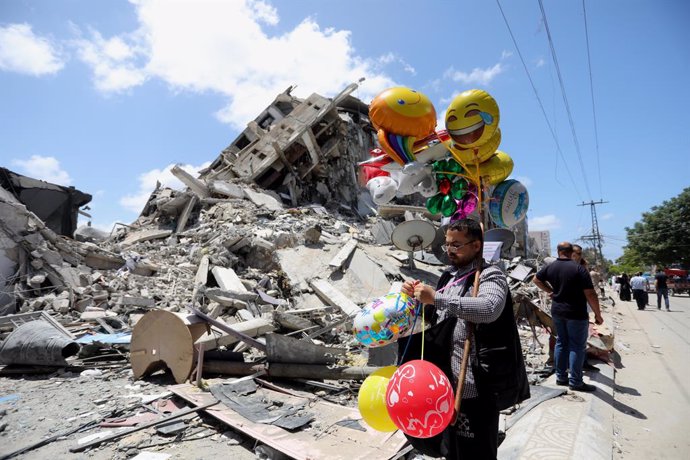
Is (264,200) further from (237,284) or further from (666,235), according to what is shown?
(666,235)

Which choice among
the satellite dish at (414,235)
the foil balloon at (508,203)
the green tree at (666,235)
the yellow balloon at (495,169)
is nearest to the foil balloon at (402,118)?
the yellow balloon at (495,169)

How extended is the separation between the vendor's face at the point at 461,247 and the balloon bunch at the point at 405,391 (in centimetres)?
37

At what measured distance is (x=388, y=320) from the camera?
2139 mm

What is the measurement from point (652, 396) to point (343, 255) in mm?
A: 7000

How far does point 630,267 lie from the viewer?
39469 mm

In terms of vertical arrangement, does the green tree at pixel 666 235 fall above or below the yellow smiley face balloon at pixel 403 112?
above

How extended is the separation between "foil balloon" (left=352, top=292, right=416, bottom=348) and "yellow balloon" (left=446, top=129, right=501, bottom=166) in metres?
2.28

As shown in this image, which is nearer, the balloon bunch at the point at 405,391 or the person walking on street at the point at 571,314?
the balloon bunch at the point at 405,391

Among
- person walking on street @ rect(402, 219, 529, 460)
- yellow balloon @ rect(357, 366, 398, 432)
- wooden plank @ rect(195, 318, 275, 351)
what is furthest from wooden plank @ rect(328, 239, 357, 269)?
person walking on street @ rect(402, 219, 529, 460)

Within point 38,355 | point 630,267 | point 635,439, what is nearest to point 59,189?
point 38,355

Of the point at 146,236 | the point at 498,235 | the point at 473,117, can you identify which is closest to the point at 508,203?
the point at 498,235

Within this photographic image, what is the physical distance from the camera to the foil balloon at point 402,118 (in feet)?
13.9

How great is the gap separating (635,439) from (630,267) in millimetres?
45512

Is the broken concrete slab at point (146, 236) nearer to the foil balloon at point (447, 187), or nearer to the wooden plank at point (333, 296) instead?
the wooden plank at point (333, 296)
